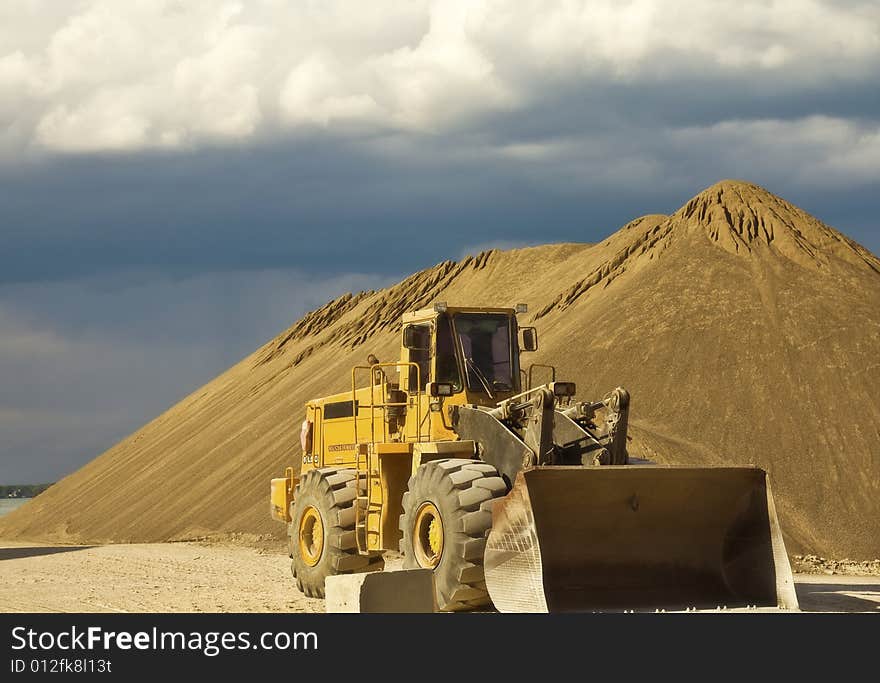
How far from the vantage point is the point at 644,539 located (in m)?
12.4

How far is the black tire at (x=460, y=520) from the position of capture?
12.1m

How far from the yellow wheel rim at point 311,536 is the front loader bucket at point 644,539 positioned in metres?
4.93

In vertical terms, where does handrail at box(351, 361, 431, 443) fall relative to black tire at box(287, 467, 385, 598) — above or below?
above

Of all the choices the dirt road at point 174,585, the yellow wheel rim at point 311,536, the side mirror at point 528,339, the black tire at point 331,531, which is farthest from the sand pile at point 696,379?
the black tire at point 331,531

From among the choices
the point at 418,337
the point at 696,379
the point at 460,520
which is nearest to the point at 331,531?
the point at 418,337

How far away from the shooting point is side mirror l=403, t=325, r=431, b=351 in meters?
14.8

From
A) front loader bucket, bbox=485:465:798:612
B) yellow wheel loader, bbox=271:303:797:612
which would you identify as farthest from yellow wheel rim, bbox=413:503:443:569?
front loader bucket, bbox=485:465:798:612

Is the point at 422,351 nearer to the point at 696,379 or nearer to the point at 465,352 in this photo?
the point at 465,352

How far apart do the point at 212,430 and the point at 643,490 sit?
3772 centimetres

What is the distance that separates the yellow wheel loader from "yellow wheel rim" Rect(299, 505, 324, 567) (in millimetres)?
1575

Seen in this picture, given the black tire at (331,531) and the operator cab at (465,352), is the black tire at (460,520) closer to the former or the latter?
the operator cab at (465,352)

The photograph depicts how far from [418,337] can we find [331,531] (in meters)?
2.96

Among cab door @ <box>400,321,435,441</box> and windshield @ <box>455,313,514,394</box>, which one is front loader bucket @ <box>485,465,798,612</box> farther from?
cab door @ <box>400,321,435,441</box>
